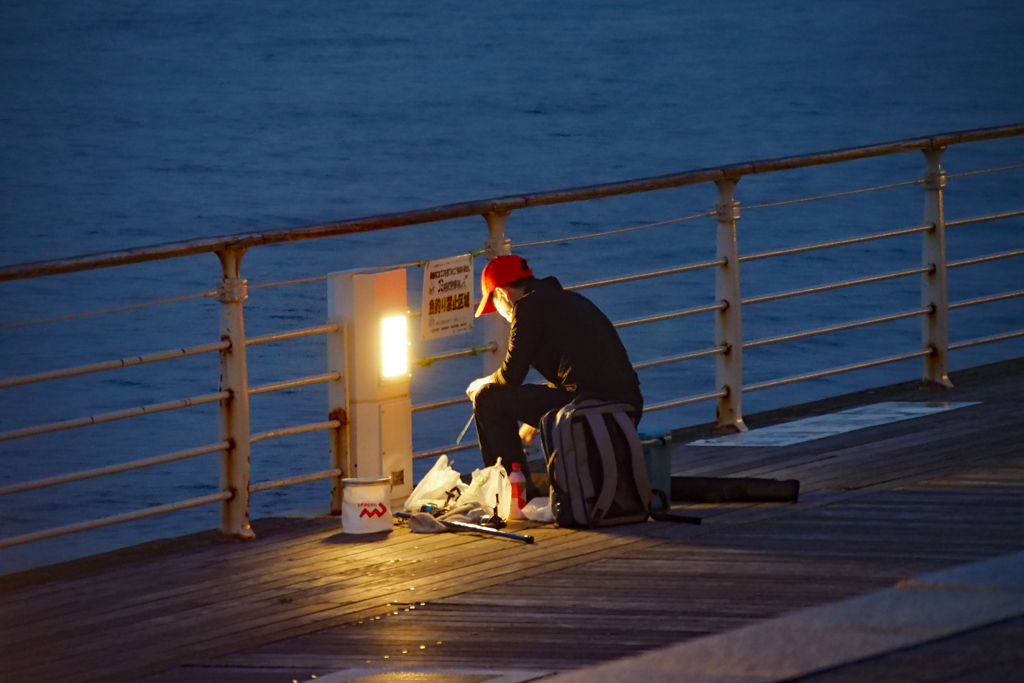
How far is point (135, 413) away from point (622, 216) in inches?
1024

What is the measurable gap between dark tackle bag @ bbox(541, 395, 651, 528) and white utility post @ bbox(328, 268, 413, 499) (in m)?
0.63

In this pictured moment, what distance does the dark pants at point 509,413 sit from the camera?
Result: 218 inches

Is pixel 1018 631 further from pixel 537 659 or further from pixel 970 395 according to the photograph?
pixel 970 395

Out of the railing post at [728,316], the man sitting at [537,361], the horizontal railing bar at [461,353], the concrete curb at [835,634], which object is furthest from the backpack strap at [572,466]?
the railing post at [728,316]

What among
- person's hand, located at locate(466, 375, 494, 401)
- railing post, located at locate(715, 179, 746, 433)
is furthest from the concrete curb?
railing post, located at locate(715, 179, 746, 433)

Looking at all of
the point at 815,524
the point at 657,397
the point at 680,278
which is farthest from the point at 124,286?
the point at 815,524

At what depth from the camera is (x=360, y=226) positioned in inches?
218

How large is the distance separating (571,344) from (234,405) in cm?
109

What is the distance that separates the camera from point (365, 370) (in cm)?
564

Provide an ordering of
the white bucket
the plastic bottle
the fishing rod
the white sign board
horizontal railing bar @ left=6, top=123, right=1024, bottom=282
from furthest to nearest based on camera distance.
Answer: the white sign board
the plastic bottle
the white bucket
the fishing rod
horizontal railing bar @ left=6, top=123, right=1024, bottom=282

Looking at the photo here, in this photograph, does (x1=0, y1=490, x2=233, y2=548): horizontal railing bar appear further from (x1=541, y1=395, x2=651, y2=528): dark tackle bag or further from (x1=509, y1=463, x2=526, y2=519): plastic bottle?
(x1=541, y1=395, x2=651, y2=528): dark tackle bag

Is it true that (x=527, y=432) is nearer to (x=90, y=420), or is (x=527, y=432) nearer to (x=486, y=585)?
(x=486, y=585)

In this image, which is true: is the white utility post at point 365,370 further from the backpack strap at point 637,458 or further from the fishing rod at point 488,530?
the backpack strap at point 637,458

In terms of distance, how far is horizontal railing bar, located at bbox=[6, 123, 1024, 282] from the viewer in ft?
16.0
